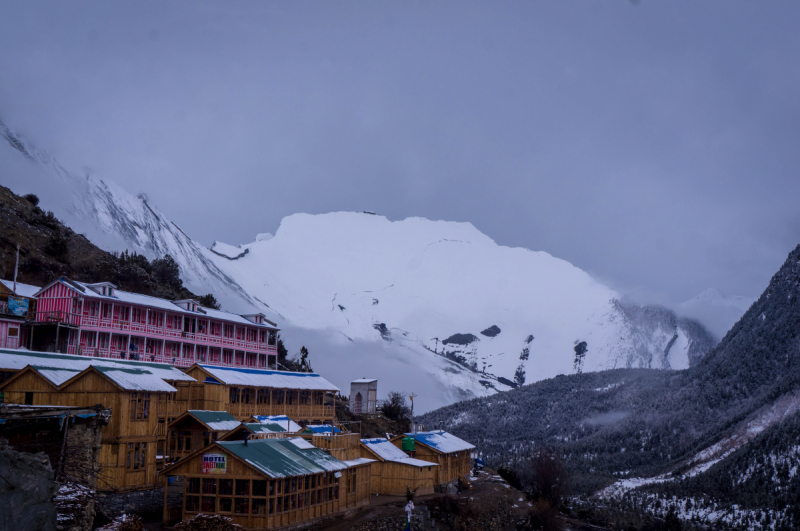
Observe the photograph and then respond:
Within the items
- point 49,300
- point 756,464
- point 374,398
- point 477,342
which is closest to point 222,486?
point 49,300

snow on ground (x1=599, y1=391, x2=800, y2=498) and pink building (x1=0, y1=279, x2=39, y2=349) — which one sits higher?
pink building (x1=0, y1=279, x2=39, y2=349)

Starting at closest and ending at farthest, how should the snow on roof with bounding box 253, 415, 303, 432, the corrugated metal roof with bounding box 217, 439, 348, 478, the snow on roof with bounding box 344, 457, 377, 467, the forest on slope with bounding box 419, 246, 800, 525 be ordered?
the corrugated metal roof with bounding box 217, 439, 348, 478 < the snow on roof with bounding box 344, 457, 377, 467 < the snow on roof with bounding box 253, 415, 303, 432 < the forest on slope with bounding box 419, 246, 800, 525

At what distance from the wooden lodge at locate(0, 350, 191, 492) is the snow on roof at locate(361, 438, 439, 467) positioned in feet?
54.3

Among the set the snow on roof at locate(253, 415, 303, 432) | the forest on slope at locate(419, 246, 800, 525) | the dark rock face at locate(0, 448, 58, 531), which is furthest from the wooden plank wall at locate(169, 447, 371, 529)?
the forest on slope at locate(419, 246, 800, 525)

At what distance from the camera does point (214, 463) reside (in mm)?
27516

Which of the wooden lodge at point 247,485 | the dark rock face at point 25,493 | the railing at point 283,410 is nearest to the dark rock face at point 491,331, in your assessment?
the railing at point 283,410

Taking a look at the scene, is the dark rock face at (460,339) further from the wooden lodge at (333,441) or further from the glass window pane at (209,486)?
the glass window pane at (209,486)

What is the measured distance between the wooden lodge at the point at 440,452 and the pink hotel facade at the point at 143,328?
15544 mm

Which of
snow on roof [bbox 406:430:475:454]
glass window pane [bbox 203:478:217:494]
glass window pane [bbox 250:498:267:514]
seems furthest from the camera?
snow on roof [bbox 406:430:475:454]

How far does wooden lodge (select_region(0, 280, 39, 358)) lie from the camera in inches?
1503

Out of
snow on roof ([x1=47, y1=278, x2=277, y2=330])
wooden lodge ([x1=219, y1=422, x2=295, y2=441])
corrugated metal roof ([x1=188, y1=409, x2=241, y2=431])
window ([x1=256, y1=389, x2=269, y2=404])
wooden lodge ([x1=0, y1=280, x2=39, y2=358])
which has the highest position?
snow on roof ([x1=47, y1=278, x2=277, y2=330])

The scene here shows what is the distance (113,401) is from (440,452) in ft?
86.2

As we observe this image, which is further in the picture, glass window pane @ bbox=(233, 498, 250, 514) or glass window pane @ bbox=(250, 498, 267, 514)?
glass window pane @ bbox=(233, 498, 250, 514)

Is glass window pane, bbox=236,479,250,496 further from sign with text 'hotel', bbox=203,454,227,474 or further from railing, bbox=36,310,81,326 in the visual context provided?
railing, bbox=36,310,81,326
